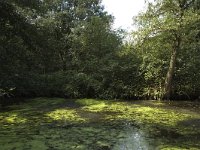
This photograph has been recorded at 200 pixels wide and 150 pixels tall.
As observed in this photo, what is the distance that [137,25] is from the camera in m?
16.5

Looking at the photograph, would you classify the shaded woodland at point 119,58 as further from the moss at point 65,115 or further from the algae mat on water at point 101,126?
the moss at point 65,115

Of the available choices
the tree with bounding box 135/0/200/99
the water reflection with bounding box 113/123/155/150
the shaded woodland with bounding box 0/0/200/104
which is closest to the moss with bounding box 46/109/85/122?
the shaded woodland with bounding box 0/0/200/104

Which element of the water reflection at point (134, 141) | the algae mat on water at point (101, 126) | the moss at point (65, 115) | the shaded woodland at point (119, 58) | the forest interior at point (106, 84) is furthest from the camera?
the shaded woodland at point (119, 58)

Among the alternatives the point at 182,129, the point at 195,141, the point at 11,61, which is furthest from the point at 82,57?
the point at 195,141

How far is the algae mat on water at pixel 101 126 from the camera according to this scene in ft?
27.2

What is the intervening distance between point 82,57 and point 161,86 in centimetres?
755

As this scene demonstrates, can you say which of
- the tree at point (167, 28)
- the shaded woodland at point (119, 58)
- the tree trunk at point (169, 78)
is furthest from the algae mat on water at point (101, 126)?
the tree at point (167, 28)

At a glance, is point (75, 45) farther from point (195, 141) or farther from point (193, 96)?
point (195, 141)

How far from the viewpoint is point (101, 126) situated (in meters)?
10.5

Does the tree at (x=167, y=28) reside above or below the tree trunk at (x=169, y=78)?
above

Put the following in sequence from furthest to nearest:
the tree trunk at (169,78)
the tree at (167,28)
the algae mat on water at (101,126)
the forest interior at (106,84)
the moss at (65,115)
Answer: the tree trunk at (169,78), the tree at (167,28), the moss at (65,115), the forest interior at (106,84), the algae mat on water at (101,126)

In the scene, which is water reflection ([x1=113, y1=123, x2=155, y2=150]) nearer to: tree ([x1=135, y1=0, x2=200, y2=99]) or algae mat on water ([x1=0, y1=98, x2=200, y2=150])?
algae mat on water ([x1=0, y1=98, x2=200, y2=150])

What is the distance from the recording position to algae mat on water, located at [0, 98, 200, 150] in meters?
8.29

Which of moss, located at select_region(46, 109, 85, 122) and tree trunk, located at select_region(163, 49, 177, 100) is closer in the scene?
moss, located at select_region(46, 109, 85, 122)
